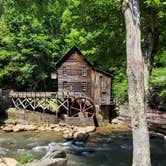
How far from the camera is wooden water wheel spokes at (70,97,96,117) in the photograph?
3340 cm

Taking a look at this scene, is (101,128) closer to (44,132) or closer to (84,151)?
(44,132)

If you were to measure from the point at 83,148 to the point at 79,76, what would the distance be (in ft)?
55.9

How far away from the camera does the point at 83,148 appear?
830 inches

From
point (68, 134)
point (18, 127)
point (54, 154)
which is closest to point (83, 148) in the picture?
point (68, 134)

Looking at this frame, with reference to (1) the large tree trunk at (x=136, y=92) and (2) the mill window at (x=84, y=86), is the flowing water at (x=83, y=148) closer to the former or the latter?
(1) the large tree trunk at (x=136, y=92)

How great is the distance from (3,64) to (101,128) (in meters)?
13.8

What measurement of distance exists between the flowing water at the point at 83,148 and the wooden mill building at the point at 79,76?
10.4 m

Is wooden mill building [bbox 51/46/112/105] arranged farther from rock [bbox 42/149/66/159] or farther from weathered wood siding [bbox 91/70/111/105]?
rock [bbox 42/149/66/159]

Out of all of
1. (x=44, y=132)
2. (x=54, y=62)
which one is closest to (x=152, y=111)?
(x=44, y=132)

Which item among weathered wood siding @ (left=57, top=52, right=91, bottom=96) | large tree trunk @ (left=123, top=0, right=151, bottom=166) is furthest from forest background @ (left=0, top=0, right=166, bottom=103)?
large tree trunk @ (left=123, top=0, right=151, bottom=166)

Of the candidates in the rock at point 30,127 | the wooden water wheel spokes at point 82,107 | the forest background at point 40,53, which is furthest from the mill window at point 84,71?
the rock at point 30,127

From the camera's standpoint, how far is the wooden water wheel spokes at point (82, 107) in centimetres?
3340

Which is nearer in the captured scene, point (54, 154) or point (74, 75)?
point (54, 154)

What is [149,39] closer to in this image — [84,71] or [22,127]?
[22,127]
